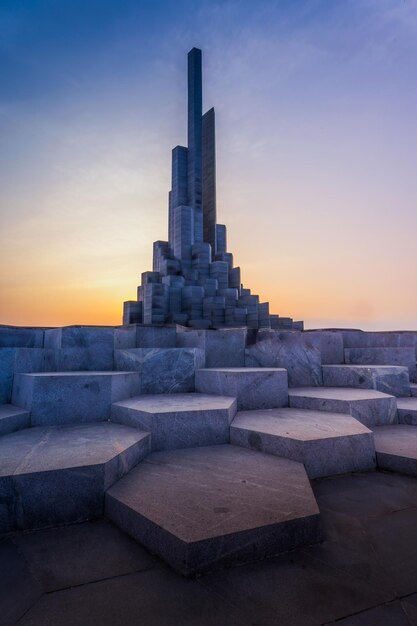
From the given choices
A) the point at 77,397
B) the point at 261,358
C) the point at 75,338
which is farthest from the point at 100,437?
the point at 261,358

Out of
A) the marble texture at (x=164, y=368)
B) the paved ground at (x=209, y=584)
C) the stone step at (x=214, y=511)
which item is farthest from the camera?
the marble texture at (x=164, y=368)

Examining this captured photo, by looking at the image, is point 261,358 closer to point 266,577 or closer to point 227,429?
point 227,429

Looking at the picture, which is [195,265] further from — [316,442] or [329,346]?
[316,442]

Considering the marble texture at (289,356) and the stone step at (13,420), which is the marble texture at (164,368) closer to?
the marble texture at (289,356)

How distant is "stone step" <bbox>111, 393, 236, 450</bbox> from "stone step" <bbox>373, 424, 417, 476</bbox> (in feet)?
5.79

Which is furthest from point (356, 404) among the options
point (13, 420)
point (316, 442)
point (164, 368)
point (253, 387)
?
point (13, 420)

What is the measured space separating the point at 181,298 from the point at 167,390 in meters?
8.65

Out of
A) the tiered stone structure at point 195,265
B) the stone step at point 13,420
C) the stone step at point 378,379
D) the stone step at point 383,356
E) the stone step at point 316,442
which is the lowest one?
the stone step at point 316,442

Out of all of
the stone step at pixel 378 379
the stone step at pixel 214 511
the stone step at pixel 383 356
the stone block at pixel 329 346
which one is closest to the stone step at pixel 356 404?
the stone step at pixel 378 379

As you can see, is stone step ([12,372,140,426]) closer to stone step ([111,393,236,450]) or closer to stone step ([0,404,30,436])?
stone step ([0,404,30,436])

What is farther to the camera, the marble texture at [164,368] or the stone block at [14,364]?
the marble texture at [164,368]

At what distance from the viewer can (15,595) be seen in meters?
1.74

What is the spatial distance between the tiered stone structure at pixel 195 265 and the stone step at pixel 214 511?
391 inches

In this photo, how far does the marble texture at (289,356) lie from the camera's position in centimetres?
618
